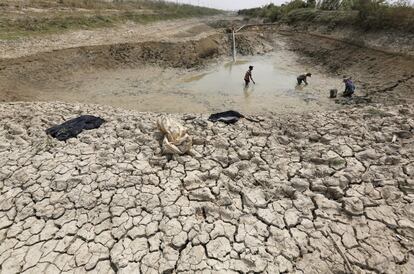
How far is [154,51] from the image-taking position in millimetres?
13562

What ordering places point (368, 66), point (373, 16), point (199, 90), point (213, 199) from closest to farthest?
point (213, 199), point (199, 90), point (368, 66), point (373, 16)

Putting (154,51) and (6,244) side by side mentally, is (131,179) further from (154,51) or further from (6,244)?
(154,51)

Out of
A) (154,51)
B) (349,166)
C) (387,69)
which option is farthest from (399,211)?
(154,51)

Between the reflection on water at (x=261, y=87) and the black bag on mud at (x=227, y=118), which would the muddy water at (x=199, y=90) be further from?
the black bag on mud at (x=227, y=118)

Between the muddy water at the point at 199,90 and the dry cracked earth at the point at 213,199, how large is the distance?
9.69 ft

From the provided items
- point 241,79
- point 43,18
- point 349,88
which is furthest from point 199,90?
point 43,18

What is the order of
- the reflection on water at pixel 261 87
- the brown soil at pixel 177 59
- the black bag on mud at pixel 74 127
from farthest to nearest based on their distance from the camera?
the brown soil at pixel 177 59 < the reflection on water at pixel 261 87 < the black bag on mud at pixel 74 127

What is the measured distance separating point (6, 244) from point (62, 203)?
0.78 metres

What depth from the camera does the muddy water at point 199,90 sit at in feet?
27.4

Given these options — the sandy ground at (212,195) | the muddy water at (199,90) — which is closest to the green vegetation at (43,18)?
the muddy water at (199,90)

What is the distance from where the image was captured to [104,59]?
12.5 m

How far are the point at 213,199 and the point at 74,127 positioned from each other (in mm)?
3450

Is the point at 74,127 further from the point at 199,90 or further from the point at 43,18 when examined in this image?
the point at 43,18

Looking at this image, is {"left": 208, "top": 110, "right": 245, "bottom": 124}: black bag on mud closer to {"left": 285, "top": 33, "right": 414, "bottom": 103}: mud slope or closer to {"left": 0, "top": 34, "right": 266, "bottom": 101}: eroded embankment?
{"left": 285, "top": 33, "right": 414, "bottom": 103}: mud slope
